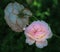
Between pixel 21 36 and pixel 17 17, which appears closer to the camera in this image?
pixel 17 17

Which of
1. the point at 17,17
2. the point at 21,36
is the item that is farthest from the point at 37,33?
the point at 21,36

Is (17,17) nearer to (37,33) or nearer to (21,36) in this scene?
(37,33)

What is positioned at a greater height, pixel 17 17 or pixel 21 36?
pixel 17 17

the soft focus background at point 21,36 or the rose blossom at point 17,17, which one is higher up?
the rose blossom at point 17,17

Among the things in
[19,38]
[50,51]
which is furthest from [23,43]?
[50,51]

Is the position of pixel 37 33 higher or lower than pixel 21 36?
higher

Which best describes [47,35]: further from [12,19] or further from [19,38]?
[19,38]
